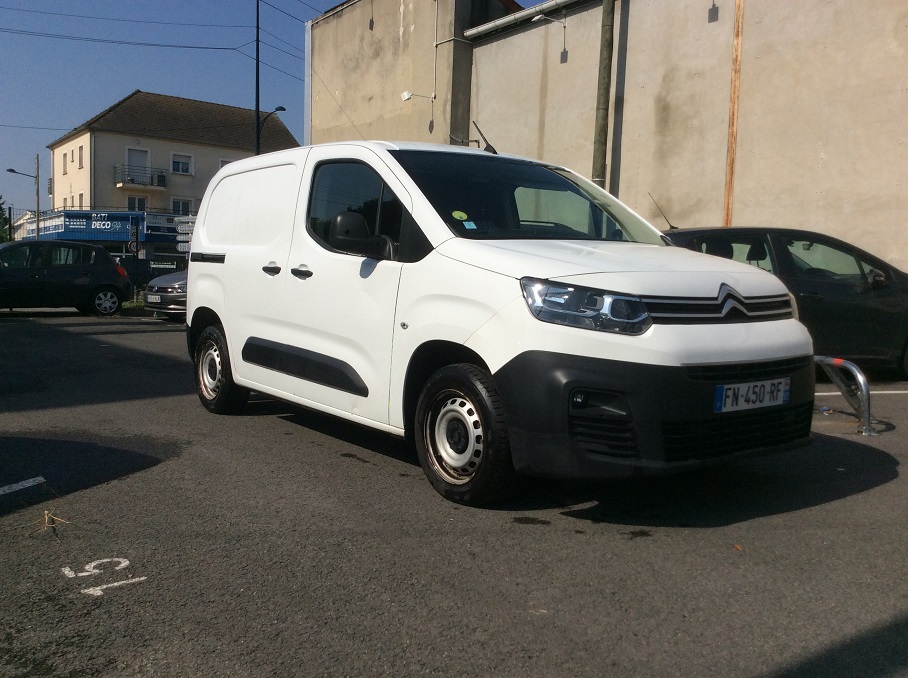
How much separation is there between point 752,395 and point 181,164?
61.4 metres

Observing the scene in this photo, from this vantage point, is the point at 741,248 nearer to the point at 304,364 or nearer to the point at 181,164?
the point at 304,364

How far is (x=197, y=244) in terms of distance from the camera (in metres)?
6.93

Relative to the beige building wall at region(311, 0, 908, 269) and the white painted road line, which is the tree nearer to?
the beige building wall at region(311, 0, 908, 269)

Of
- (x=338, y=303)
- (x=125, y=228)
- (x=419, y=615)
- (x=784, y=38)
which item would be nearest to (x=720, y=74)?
(x=784, y=38)

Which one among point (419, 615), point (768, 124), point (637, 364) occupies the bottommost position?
point (419, 615)

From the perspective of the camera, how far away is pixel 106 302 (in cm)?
1881

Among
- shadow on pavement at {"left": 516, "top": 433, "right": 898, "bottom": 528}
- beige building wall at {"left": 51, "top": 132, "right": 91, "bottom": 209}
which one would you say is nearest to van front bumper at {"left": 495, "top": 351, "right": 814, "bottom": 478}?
shadow on pavement at {"left": 516, "top": 433, "right": 898, "bottom": 528}

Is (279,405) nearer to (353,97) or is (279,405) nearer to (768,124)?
(768,124)

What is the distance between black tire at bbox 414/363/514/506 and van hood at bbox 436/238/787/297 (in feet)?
1.85

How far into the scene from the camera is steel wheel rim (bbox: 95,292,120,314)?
738 inches

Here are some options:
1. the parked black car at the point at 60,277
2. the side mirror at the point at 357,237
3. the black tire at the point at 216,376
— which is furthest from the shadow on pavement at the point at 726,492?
the parked black car at the point at 60,277

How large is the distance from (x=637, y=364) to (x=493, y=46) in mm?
16314

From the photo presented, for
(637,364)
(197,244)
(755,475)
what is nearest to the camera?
(637,364)

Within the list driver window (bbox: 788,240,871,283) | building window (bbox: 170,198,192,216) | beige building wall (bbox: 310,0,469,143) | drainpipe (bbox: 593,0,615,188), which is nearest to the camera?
driver window (bbox: 788,240,871,283)
